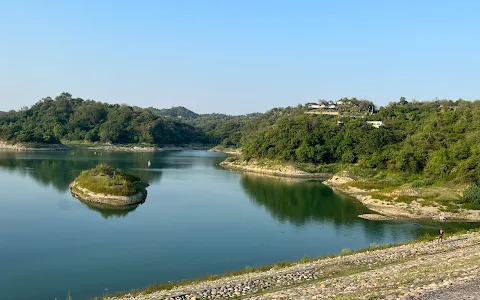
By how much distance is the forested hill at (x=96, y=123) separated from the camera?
5517 inches

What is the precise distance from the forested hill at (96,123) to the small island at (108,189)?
311 ft

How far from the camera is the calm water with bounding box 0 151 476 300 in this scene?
2098 cm

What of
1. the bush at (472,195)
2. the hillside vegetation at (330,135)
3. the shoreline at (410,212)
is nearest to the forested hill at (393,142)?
the hillside vegetation at (330,135)

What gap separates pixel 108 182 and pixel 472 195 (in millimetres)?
35198

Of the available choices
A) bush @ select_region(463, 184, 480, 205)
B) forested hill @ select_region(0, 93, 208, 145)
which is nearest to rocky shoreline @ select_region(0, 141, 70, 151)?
forested hill @ select_region(0, 93, 208, 145)

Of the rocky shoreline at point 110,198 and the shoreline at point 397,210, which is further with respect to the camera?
the rocky shoreline at point 110,198

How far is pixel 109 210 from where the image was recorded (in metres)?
37.7

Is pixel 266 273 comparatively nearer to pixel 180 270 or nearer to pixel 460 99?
pixel 180 270

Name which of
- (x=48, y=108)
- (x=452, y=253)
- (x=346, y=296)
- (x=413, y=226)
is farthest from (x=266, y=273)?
(x=48, y=108)

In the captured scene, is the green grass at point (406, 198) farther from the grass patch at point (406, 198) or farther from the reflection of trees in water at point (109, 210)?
the reflection of trees in water at point (109, 210)

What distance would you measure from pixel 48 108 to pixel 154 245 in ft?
494

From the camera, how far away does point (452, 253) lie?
2017 centimetres

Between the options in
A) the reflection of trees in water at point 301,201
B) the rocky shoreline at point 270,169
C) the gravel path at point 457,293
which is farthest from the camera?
the rocky shoreline at point 270,169

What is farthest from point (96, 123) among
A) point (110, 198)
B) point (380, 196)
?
point (380, 196)
